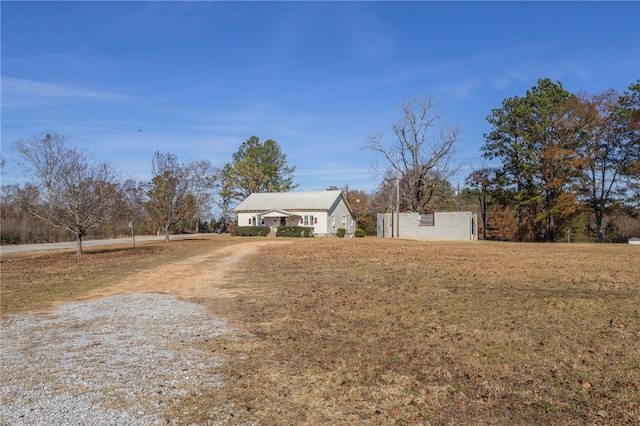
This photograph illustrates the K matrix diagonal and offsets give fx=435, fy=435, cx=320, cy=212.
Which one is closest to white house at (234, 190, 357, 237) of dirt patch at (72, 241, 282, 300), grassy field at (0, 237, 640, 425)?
dirt patch at (72, 241, 282, 300)

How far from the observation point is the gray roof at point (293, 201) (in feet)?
149

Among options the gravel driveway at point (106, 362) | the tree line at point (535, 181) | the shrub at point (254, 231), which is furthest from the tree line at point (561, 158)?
the gravel driveway at point (106, 362)

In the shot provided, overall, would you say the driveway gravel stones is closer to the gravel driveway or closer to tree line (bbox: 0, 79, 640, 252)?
the gravel driveway

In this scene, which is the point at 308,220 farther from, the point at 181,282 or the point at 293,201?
the point at 181,282

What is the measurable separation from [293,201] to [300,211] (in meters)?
2.13

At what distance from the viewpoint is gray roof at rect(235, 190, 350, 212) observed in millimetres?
45406

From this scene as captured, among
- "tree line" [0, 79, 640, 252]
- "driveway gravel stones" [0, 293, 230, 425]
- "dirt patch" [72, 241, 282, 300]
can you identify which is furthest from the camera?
"tree line" [0, 79, 640, 252]

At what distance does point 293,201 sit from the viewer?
155ft

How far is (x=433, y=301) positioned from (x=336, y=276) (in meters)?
4.29

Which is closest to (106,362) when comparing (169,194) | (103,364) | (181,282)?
(103,364)

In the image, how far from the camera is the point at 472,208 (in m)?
56.4

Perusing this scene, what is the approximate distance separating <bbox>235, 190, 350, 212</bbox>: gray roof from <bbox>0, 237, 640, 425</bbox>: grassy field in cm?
3447

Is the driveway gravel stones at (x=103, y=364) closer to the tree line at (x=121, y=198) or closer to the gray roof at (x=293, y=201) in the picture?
the tree line at (x=121, y=198)

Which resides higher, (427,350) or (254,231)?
(254,231)
